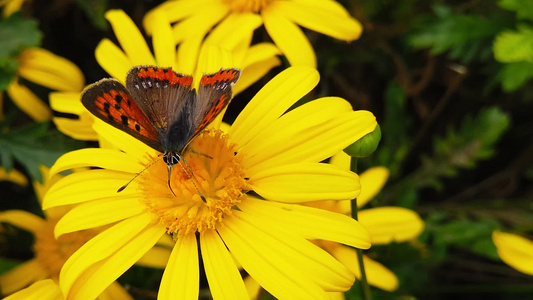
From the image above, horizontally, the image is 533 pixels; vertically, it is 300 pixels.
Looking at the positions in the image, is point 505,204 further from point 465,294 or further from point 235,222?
point 235,222

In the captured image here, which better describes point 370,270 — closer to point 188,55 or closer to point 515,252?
point 515,252

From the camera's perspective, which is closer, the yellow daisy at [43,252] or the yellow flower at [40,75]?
the yellow daisy at [43,252]

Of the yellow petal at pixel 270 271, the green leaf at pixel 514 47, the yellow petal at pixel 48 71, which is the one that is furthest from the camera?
the yellow petal at pixel 48 71

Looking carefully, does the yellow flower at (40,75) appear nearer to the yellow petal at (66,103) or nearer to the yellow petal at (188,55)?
the yellow petal at (66,103)

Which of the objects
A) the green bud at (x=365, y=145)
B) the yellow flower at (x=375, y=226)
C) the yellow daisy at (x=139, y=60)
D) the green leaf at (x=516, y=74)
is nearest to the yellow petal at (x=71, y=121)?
the yellow daisy at (x=139, y=60)

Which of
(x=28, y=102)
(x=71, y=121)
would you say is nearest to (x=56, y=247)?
(x=71, y=121)

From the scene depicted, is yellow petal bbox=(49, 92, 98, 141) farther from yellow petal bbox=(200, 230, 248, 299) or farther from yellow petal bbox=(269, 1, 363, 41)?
yellow petal bbox=(269, 1, 363, 41)

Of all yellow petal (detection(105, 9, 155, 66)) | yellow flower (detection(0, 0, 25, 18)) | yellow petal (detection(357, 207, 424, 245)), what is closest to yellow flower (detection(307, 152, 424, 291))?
yellow petal (detection(357, 207, 424, 245))

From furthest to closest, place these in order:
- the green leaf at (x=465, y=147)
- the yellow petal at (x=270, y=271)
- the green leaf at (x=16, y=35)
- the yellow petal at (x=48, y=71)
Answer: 1. the green leaf at (x=465, y=147)
2. the yellow petal at (x=48, y=71)
3. the green leaf at (x=16, y=35)
4. the yellow petal at (x=270, y=271)
